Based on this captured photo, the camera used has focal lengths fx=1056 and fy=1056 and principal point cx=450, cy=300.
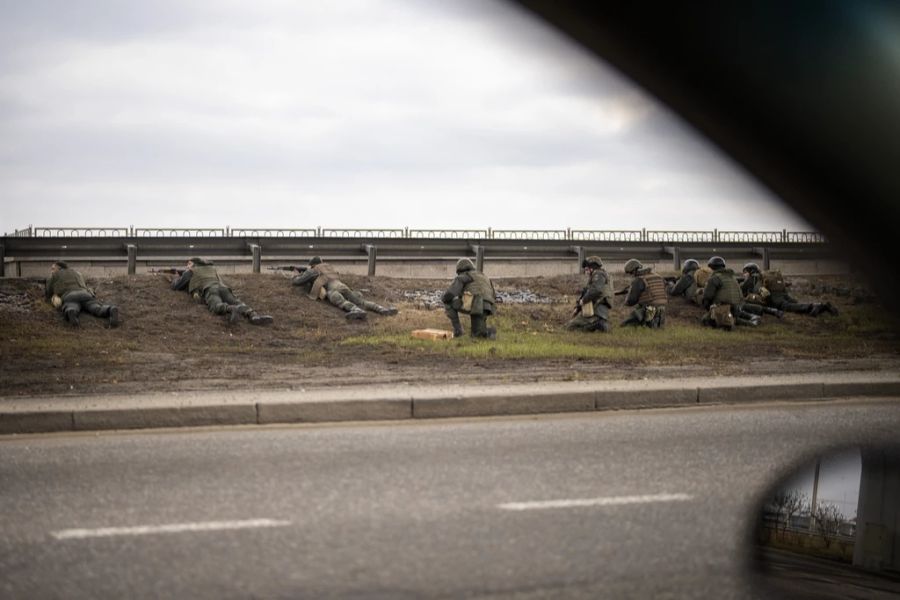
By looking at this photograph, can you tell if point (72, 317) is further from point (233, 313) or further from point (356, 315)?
point (356, 315)

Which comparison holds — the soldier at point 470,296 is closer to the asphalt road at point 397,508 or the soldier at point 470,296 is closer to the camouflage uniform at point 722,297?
the camouflage uniform at point 722,297

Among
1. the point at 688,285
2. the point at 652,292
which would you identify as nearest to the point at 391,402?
the point at 652,292

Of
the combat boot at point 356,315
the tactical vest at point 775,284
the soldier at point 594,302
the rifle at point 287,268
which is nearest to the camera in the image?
the combat boot at point 356,315

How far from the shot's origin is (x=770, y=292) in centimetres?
2102

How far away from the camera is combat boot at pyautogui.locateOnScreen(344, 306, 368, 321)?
57.6 feet

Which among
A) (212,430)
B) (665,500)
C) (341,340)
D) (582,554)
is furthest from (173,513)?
(341,340)

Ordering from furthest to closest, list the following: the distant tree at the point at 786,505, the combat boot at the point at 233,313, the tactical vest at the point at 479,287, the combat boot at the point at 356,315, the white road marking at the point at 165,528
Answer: the combat boot at the point at 356,315, the combat boot at the point at 233,313, the tactical vest at the point at 479,287, the white road marking at the point at 165,528, the distant tree at the point at 786,505

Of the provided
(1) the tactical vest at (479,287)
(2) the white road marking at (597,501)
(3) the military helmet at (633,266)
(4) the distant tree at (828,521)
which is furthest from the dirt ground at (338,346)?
(4) the distant tree at (828,521)

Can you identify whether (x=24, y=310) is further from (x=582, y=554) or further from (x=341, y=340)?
(x=582, y=554)

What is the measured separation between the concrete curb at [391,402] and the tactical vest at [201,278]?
6350mm

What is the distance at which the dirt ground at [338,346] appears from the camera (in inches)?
514

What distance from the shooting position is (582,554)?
17.0 feet

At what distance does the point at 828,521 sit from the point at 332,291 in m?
16.7

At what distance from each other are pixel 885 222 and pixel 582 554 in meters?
3.98
